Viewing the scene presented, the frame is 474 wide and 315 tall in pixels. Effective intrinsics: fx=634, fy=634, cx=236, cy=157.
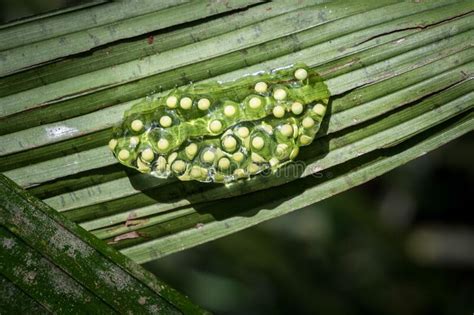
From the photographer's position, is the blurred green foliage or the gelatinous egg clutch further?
the blurred green foliage

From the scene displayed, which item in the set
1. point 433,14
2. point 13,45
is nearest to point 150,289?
point 13,45

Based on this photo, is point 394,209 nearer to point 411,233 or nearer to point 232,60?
point 411,233

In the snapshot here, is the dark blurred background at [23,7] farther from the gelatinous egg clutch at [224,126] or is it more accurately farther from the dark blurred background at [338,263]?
the gelatinous egg clutch at [224,126]

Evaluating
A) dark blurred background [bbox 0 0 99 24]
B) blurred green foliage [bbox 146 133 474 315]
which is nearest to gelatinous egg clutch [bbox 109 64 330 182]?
blurred green foliage [bbox 146 133 474 315]

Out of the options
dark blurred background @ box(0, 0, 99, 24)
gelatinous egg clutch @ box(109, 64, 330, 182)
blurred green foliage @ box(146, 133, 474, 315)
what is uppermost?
dark blurred background @ box(0, 0, 99, 24)

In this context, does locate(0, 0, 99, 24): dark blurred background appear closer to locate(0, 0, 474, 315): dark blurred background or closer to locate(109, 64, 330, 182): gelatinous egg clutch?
locate(0, 0, 474, 315): dark blurred background

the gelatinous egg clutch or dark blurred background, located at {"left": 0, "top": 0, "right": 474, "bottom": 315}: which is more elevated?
the gelatinous egg clutch

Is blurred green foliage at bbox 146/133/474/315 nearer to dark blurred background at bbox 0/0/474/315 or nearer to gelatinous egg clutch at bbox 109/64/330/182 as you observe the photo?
dark blurred background at bbox 0/0/474/315
